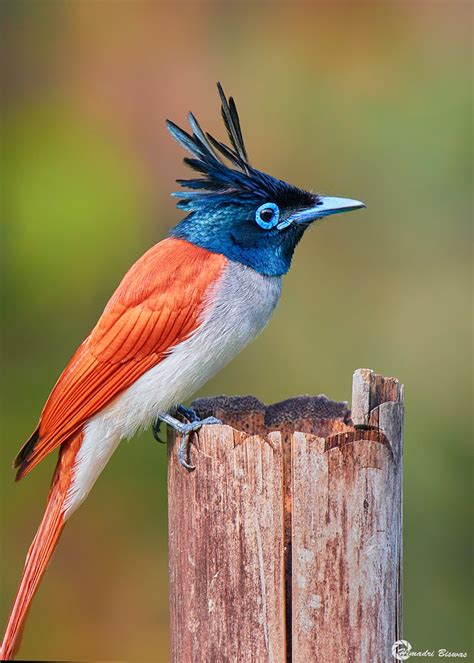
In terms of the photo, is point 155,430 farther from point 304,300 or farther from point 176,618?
point 304,300

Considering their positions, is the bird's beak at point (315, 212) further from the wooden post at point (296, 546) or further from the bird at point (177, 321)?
the wooden post at point (296, 546)

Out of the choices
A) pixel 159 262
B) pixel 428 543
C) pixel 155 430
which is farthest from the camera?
pixel 428 543

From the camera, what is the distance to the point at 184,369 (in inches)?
177

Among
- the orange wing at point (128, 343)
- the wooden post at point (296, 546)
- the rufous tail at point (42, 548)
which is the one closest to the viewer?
the wooden post at point (296, 546)

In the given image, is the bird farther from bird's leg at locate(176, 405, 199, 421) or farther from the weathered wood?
the weathered wood

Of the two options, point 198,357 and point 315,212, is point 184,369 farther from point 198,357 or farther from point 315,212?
point 315,212

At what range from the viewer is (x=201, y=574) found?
12.1ft

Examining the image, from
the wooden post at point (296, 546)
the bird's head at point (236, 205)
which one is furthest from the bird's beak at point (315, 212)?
the wooden post at point (296, 546)

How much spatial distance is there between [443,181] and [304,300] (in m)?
1.22

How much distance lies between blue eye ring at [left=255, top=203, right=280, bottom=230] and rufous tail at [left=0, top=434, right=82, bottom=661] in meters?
1.22

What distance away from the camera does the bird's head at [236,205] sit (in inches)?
184

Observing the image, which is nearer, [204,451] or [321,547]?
[321,547]

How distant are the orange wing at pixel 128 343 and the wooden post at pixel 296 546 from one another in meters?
0.89

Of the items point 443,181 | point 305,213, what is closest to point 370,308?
point 443,181
